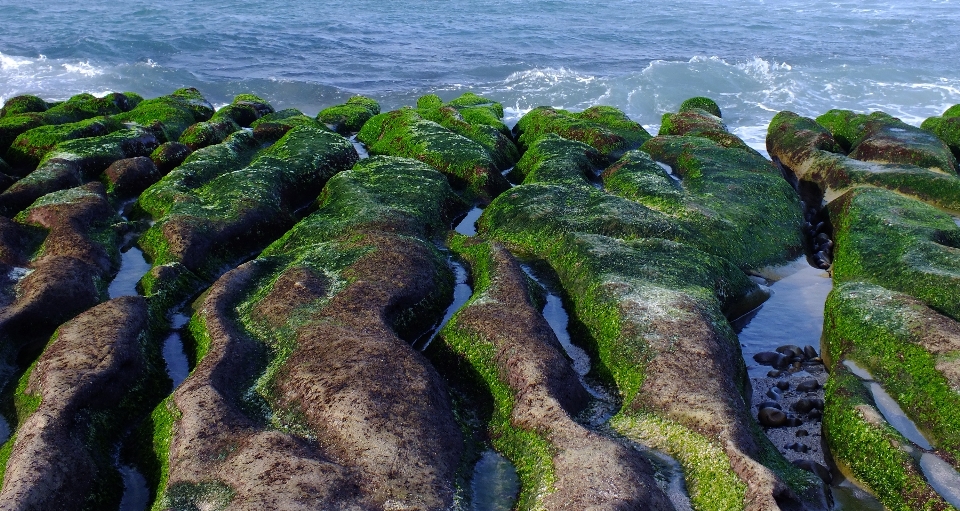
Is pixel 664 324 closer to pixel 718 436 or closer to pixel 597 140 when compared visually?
pixel 718 436

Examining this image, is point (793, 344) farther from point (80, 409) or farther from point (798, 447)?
point (80, 409)

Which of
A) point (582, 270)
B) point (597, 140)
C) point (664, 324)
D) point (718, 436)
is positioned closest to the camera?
point (718, 436)

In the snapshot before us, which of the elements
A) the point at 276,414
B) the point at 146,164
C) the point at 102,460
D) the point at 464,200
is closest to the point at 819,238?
the point at 464,200

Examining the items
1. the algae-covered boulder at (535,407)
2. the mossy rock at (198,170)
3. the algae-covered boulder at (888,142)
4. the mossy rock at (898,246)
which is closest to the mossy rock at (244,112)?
the mossy rock at (198,170)

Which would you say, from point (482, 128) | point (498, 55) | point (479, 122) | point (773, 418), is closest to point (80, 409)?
point (773, 418)

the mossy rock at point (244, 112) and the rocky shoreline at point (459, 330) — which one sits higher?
the rocky shoreline at point (459, 330)

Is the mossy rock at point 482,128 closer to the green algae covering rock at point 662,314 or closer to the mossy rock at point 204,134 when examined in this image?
the green algae covering rock at point 662,314
